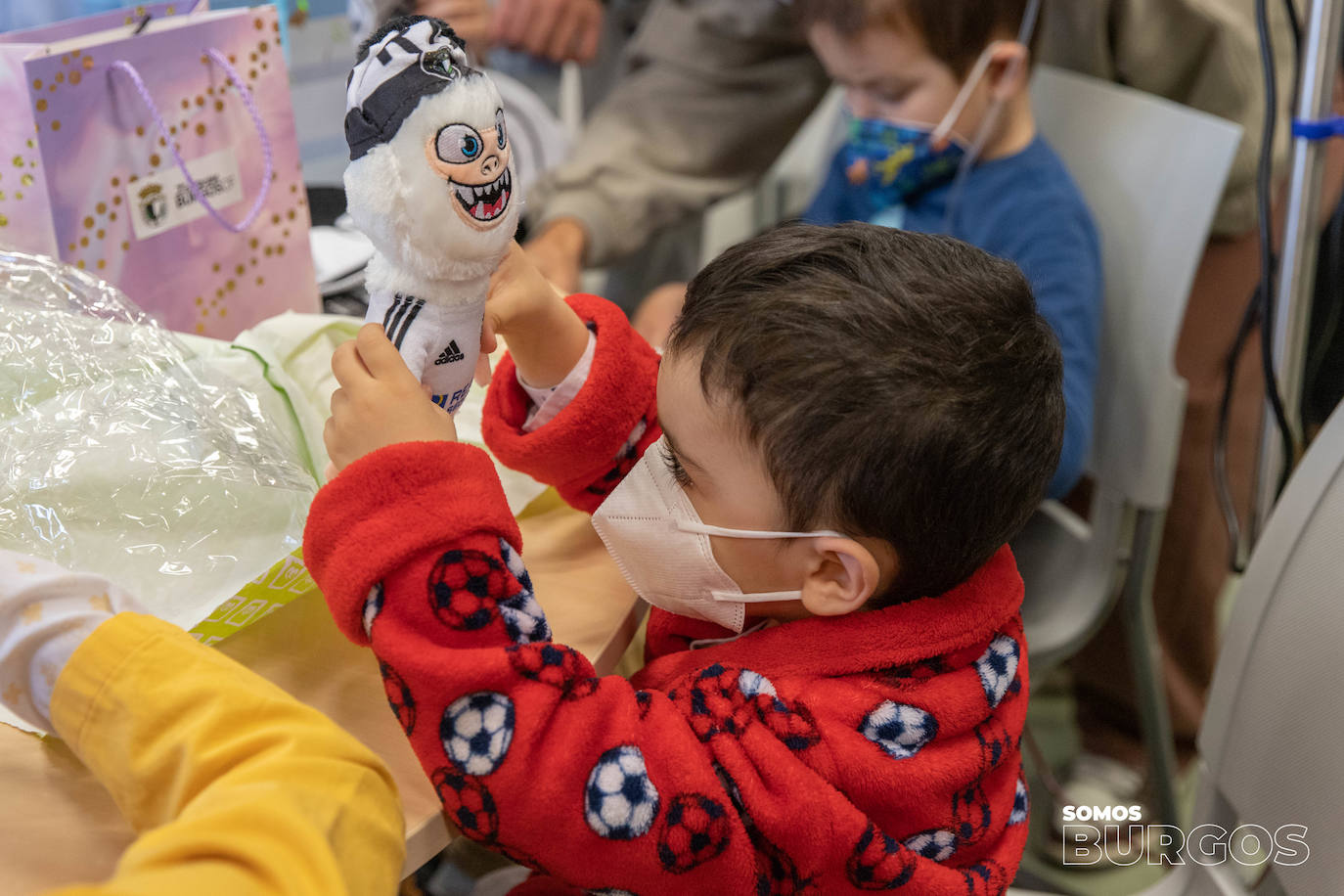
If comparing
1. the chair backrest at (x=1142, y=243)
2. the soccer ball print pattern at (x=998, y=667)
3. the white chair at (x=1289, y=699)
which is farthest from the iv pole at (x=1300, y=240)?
the soccer ball print pattern at (x=998, y=667)

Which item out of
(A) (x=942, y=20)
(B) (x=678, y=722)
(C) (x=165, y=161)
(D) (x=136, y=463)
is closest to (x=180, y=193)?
(C) (x=165, y=161)

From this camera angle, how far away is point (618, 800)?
0.50 metres

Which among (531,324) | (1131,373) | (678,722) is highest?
(531,324)

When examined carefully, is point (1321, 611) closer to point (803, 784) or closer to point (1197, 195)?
point (803, 784)

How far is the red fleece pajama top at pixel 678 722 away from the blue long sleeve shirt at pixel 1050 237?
0.48 meters

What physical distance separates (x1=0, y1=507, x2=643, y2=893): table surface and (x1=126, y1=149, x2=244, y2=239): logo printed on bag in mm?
363

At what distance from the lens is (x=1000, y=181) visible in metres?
1.18

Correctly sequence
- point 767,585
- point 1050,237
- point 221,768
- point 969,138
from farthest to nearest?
point 969,138 → point 1050,237 → point 767,585 → point 221,768

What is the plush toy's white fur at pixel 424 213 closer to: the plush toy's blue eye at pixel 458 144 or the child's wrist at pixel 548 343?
the plush toy's blue eye at pixel 458 144

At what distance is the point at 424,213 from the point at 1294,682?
603mm

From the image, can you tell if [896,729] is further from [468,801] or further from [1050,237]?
[1050,237]

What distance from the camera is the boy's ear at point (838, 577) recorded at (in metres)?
0.57

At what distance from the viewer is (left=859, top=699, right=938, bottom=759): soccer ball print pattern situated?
0.56 metres

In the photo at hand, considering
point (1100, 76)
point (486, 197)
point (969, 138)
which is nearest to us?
point (486, 197)
